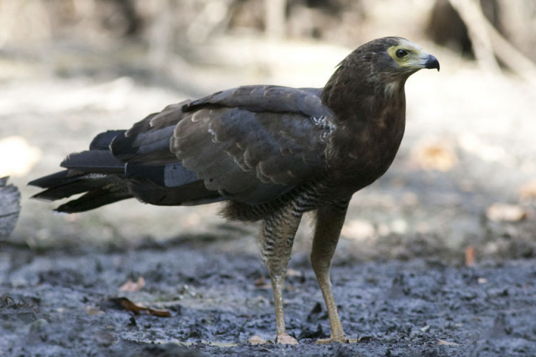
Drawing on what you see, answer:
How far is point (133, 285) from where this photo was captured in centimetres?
598

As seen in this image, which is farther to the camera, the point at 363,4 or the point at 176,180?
the point at 363,4

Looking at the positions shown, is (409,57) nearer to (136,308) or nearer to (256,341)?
(256,341)

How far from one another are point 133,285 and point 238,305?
0.93m

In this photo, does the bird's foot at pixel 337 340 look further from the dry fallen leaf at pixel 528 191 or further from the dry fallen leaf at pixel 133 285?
the dry fallen leaf at pixel 528 191

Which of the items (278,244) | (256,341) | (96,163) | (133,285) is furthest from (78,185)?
(256,341)

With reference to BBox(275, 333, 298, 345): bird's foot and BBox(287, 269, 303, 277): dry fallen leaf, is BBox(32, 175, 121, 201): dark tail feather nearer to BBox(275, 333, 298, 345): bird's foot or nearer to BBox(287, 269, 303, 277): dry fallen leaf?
BBox(275, 333, 298, 345): bird's foot

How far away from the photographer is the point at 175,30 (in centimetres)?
1432

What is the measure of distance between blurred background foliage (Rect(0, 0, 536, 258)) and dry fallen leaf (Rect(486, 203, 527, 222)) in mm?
13

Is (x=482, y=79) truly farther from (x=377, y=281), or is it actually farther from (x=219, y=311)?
(x=219, y=311)

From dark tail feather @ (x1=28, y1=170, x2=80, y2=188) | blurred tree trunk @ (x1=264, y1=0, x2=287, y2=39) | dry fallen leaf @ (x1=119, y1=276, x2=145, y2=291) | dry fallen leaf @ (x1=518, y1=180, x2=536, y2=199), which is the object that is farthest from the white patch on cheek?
blurred tree trunk @ (x1=264, y1=0, x2=287, y2=39)

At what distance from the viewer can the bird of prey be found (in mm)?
4387

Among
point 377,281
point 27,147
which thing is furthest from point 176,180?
point 27,147

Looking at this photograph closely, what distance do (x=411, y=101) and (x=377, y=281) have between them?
199 inches

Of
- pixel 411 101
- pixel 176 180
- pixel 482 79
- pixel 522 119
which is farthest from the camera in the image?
pixel 482 79
